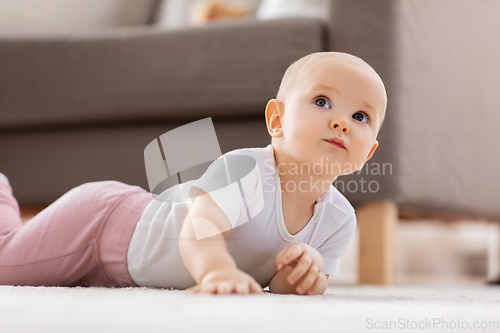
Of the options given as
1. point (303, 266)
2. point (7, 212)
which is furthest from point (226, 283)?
point (7, 212)

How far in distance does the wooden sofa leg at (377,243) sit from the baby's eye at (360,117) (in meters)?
0.33

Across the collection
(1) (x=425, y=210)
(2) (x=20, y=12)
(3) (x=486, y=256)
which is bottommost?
(3) (x=486, y=256)

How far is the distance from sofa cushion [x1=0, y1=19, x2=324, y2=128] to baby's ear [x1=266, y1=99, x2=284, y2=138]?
137 millimetres

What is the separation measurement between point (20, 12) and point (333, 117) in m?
1.14

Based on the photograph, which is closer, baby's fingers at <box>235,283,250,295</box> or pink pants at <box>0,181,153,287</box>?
baby's fingers at <box>235,283,250,295</box>

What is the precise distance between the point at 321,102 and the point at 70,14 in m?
1.21

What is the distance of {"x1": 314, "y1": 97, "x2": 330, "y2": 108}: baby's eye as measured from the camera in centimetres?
48

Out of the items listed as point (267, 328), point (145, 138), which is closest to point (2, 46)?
point (145, 138)

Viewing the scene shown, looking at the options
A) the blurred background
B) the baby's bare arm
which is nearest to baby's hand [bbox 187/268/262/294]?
the baby's bare arm

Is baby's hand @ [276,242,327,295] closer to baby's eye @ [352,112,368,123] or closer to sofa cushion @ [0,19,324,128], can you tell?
baby's eye @ [352,112,368,123]

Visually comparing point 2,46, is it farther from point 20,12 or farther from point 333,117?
point 333,117

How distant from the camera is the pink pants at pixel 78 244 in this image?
0.57 m

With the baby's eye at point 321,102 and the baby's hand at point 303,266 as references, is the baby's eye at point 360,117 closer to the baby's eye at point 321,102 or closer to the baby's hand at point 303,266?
the baby's eye at point 321,102

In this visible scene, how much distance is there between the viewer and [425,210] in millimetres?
884
